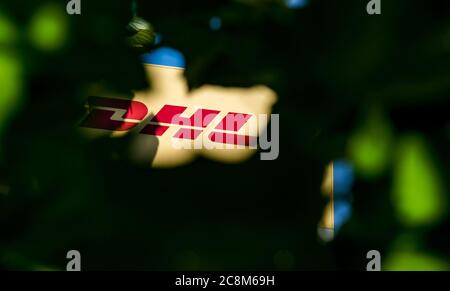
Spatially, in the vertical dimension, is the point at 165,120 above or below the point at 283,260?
above

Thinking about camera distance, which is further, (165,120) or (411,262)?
(165,120)

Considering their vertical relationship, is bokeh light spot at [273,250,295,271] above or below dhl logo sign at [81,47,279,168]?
below

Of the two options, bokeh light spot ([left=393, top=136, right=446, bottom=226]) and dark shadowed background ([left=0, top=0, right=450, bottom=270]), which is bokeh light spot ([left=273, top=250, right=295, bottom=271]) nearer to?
dark shadowed background ([left=0, top=0, right=450, bottom=270])

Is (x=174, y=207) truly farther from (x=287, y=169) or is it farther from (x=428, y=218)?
(x=428, y=218)

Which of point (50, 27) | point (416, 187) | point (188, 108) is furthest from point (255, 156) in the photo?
point (50, 27)

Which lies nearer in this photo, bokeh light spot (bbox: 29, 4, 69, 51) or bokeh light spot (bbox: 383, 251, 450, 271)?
bokeh light spot (bbox: 383, 251, 450, 271)

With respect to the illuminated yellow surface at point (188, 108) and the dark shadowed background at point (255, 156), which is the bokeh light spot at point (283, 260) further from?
the illuminated yellow surface at point (188, 108)

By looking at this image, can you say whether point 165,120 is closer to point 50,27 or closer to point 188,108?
point 188,108

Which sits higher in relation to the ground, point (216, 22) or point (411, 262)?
point (216, 22)

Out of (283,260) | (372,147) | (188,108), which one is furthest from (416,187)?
(188,108)

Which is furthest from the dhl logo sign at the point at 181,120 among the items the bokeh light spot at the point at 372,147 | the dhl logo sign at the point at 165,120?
the bokeh light spot at the point at 372,147

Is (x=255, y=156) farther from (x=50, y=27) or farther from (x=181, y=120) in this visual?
(x=50, y=27)

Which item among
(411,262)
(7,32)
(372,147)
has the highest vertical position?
(7,32)

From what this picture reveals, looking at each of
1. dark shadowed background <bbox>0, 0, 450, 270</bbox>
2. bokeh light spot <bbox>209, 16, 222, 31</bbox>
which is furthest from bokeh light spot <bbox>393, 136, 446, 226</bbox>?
bokeh light spot <bbox>209, 16, 222, 31</bbox>
